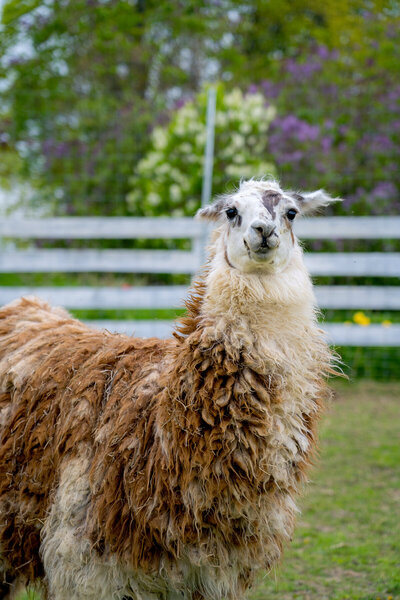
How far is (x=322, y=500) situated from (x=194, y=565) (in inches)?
90.4

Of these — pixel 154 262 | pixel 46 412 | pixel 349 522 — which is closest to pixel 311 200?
pixel 46 412

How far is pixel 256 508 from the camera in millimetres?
2199

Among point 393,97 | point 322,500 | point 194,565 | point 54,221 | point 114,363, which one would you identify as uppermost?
point 393,97

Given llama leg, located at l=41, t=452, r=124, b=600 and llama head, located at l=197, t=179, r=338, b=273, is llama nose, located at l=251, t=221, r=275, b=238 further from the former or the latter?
llama leg, located at l=41, t=452, r=124, b=600

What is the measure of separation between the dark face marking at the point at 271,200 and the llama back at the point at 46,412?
71cm

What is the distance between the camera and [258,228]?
7.55 ft

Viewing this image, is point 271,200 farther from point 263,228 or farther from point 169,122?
point 169,122

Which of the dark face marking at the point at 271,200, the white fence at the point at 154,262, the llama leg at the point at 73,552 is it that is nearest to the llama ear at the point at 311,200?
the dark face marking at the point at 271,200

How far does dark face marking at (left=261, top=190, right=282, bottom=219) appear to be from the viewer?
8.06 feet

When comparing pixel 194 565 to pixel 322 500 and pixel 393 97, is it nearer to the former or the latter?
pixel 322 500

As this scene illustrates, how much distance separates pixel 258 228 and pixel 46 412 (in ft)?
3.69

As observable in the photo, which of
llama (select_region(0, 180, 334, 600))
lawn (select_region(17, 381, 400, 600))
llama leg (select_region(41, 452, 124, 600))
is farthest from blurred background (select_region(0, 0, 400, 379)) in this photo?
llama leg (select_region(41, 452, 124, 600))

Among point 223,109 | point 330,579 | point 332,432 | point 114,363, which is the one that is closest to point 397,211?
point 223,109

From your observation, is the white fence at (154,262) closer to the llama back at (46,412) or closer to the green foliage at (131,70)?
the green foliage at (131,70)
